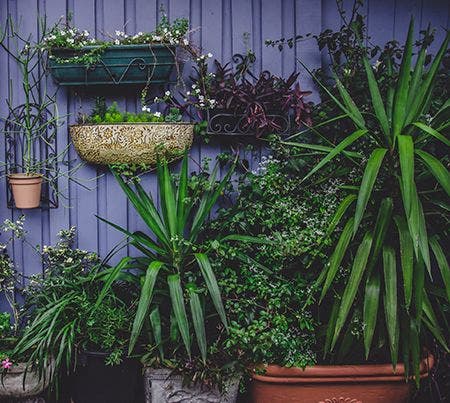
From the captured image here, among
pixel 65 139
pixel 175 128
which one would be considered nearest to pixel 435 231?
pixel 175 128

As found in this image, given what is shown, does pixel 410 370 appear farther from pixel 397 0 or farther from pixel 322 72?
pixel 397 0

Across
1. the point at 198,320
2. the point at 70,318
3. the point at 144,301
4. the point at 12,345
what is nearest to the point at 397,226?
the point at 198,320

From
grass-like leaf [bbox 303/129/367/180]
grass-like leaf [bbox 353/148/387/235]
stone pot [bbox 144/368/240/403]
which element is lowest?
stone pot [bbox 144/368/240/403]

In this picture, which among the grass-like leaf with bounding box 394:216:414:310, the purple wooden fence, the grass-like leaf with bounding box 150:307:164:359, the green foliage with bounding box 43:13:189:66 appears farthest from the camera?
the purple wooden fence

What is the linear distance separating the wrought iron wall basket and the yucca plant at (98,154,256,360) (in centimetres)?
25

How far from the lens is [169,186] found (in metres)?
3.03

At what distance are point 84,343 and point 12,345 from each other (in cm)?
42

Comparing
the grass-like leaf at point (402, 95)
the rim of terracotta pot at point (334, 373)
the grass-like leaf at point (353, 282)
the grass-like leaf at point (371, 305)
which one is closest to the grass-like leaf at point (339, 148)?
the grass-like leaf at point (402, 95)

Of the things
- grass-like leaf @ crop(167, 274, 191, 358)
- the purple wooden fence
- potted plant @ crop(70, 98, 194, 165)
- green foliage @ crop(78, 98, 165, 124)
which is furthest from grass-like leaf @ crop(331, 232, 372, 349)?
green foliage @ crop(78, 98, 165, 124)

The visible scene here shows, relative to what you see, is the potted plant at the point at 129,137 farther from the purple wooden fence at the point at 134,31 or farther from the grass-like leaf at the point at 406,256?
the grass-like leaf at the point at 406,256

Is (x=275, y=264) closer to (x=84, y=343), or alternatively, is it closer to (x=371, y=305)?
(x=371, y=305)

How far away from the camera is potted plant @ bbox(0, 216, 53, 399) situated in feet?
9.46

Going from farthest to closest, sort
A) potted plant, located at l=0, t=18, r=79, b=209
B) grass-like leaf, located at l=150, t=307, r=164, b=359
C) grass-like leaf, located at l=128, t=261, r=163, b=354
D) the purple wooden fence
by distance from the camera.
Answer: the purple wooden fence
potted plant, located at l=0, t=18, r=79, b=209
grass-like leaf, located at l=150, t=307, r=164, b=359
grass-like leaf, located at l=128, t=261, r=163, b=354

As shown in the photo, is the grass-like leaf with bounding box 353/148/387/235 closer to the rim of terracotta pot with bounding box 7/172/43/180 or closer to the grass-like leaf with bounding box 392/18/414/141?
the grass-like leaf with bounding box 392/18/414/141
